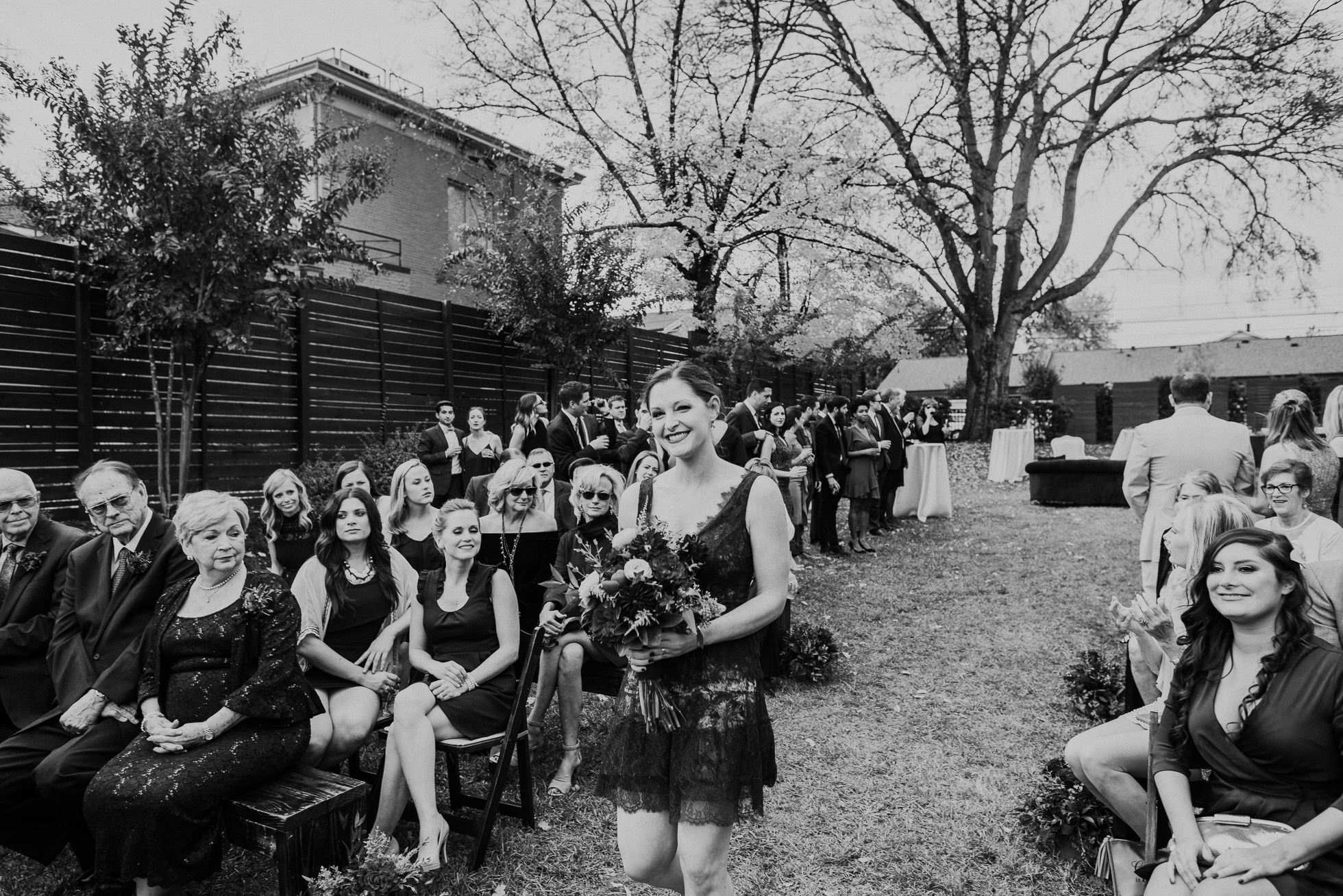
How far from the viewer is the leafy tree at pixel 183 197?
6.85 m

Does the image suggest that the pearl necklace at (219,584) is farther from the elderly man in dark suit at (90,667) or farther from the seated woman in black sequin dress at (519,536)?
the seated woman in black sequin dress at (519,536)

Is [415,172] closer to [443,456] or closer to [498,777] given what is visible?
[443,456]

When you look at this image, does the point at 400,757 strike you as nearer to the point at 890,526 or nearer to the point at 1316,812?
the point at 1316,812

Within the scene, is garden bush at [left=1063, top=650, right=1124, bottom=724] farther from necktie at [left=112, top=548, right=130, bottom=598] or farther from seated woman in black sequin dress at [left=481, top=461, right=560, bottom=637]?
necktie at [left=112, top=548, right=130, bottom=598]

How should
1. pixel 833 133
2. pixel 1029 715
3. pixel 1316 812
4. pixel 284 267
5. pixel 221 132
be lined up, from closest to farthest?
pixel 1316 812 → pixel 1029 715 → pixel 221 132 → pixel 284 267 → pixel 833 133

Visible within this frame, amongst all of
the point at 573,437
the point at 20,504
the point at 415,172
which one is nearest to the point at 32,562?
the point at 20,504

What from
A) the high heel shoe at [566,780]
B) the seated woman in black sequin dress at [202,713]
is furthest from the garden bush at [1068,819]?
the seated woman in black sequin dress at [202,713]

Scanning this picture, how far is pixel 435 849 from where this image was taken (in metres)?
3.50

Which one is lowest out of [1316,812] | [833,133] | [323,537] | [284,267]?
[1316,812]

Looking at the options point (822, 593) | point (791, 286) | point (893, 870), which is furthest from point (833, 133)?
point (893, 870)

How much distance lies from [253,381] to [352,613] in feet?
23.1

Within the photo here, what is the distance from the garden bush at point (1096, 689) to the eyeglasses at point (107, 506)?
5575 mm

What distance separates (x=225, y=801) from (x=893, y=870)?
2.80 m

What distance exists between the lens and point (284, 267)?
313 inches
